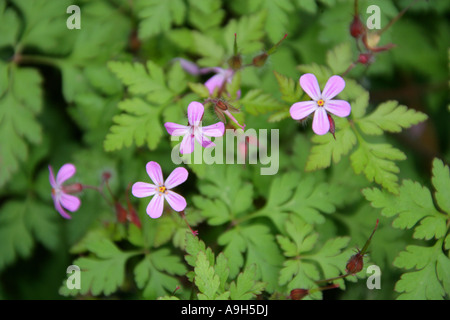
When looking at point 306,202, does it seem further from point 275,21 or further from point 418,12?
point 418,12

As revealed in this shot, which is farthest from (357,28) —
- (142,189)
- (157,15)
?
(142,189)

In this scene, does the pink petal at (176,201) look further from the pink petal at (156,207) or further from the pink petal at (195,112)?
the pink petal at (195,112)

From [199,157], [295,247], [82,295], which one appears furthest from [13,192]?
[295,247]

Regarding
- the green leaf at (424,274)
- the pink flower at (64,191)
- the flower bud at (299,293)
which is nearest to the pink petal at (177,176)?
the pink flower at (64,191)

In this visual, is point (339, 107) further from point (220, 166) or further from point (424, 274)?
point (424, 274)

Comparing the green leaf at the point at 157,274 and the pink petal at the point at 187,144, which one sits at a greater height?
the pink petal at the point at 187,144

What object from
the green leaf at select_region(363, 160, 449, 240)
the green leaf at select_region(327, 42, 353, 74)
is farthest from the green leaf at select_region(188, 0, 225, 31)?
the green leaf at select_region(363, 160, 449, 240)
